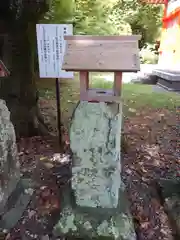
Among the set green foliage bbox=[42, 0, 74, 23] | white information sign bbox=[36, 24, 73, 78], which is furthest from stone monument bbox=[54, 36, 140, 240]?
green foliage bbox=[42, 0, 74, 23]

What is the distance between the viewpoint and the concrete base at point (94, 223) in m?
2.47

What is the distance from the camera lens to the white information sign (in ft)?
11.2

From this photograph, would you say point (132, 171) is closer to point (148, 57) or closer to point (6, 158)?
point (6, 158)

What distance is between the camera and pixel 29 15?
3.71 metres

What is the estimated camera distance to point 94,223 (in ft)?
8.32

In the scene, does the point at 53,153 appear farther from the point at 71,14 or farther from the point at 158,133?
the point at 71,14

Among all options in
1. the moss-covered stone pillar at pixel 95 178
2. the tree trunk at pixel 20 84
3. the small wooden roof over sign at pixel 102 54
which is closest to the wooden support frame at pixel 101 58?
the small wooden roof over sign at pixel 102 54

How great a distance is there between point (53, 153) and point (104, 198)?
5.44ft

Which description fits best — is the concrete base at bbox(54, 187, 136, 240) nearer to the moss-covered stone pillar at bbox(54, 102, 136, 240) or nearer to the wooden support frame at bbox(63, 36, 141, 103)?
the moss-covered stone pillar at bbox(54, 102, 136, 240)

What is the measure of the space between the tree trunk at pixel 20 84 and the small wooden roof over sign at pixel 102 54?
2057 millimetres

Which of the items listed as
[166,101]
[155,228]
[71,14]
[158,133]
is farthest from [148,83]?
[155,228]

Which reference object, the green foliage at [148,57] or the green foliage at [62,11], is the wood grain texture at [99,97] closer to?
the green foliage at [62,11]

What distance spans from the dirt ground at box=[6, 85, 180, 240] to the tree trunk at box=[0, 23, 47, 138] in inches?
12.4

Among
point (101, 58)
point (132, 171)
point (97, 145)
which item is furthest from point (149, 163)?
point (101, 58)
